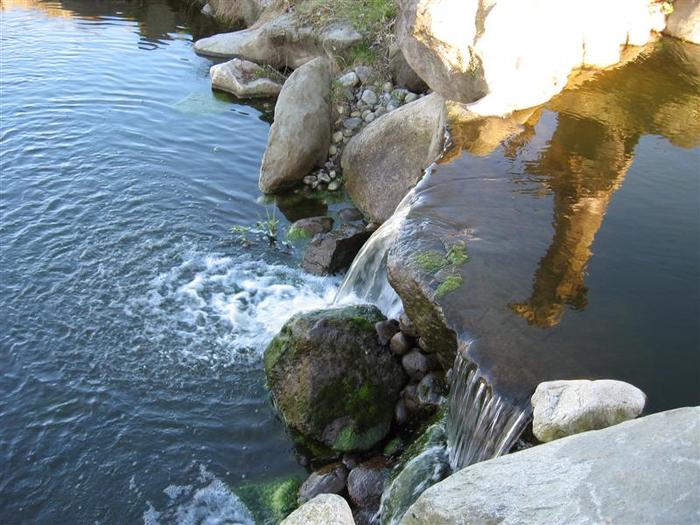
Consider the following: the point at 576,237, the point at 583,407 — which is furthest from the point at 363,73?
the point at 583,407

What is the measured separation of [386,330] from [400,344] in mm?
266

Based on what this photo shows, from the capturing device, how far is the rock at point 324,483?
25.1 ft

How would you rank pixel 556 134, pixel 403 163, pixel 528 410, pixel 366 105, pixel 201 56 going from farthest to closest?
pixel 201 56 < pixel 366 105 < pixel 403 163 < pixel 556 134 < pixel 528 410

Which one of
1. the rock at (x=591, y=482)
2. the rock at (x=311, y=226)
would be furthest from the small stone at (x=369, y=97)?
the rock at (x=591, y=482)

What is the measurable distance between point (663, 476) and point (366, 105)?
12443 mm

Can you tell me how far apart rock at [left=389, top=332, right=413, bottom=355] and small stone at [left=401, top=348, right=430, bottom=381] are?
70 millimetres

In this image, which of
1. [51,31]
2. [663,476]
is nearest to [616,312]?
[663,476]

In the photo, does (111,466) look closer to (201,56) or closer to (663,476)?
(663,476)

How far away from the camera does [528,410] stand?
239 inches

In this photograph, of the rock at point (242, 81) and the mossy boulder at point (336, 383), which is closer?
the mossy boulder at point (336, 383)

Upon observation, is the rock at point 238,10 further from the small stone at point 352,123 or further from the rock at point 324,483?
the rock at point 324,483

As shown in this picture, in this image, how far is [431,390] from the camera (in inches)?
324

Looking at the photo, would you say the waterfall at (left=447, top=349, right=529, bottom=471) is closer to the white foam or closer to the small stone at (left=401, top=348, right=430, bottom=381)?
the small stone at (left=401, top=348, right=430, bottom=381)

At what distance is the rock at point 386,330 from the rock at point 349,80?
8562 mm
